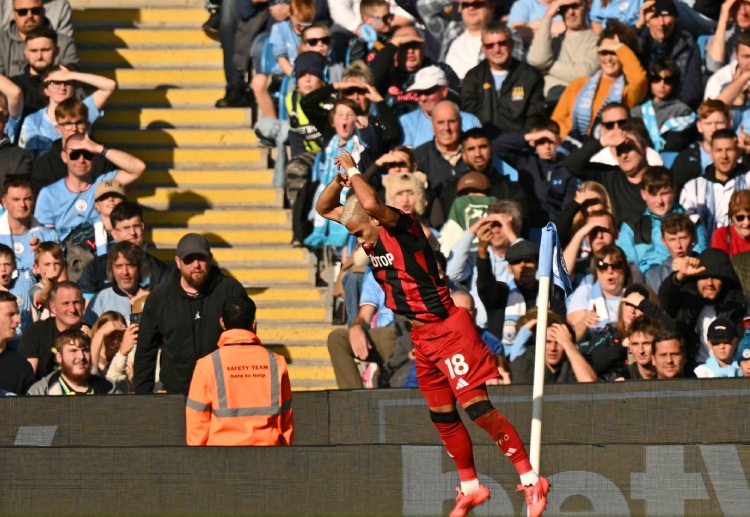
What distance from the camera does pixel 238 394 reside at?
1134 centimetres

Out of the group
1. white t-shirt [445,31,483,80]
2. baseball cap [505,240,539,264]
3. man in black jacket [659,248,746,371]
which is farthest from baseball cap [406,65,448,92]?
man in black jacket [659,248,746,371]

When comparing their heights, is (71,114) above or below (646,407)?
above

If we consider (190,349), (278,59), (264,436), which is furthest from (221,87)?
→ (264,436)

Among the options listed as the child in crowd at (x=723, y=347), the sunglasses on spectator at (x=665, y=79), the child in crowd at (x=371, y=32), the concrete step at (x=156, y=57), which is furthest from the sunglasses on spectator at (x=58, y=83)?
the child in crowd at (x=723, y=347)

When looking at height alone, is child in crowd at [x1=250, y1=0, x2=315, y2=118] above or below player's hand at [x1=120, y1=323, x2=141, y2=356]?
above

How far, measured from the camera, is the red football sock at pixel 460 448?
10688 millimetres

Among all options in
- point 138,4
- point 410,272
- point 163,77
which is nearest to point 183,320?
point 410,272

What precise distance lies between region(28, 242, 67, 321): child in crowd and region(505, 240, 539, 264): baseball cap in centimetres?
435

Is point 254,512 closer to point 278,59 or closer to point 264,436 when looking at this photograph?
point 264,436

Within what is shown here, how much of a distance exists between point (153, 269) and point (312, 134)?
2.89 meters

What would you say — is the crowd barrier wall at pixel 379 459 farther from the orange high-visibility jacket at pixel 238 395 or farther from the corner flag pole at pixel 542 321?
the corner flag pole at pixel 542 321

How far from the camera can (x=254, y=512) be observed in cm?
1117

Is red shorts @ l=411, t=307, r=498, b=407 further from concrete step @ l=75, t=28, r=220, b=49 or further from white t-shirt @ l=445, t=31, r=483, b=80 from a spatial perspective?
concrete step @ l=75, t=28, r=220, b=49

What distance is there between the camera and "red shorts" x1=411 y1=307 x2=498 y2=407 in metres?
10.7
